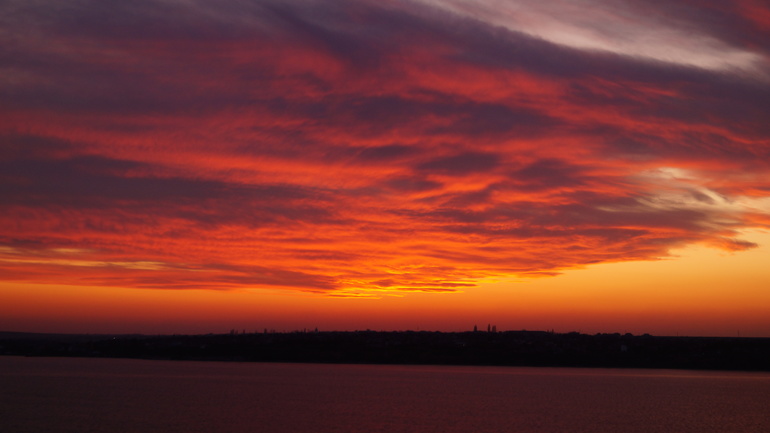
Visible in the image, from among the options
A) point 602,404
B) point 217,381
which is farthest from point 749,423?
point 217,381

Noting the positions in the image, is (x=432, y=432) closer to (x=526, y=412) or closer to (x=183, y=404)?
(x=526, y=412)

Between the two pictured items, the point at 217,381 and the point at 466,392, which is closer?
the point at 466,392

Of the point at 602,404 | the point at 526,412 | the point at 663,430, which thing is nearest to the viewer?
the point at 663,430

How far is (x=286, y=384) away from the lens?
111 m

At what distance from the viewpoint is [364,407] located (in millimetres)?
75188

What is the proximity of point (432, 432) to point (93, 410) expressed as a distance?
3247 centimetres

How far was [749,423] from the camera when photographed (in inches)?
2682

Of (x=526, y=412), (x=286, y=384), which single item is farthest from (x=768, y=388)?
(x=286, y=384)

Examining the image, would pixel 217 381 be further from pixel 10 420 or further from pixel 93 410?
pixel 10 420

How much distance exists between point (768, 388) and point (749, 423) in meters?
59.5

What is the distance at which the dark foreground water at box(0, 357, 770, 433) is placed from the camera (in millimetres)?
60281

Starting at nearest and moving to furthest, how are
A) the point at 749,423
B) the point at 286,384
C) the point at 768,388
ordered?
1. the point at 749,423
2. the point at 286,384
3. the point at 768,388

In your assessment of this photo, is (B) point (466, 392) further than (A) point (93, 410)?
Yes

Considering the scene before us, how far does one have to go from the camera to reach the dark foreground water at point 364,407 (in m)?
60.3
